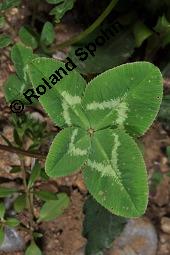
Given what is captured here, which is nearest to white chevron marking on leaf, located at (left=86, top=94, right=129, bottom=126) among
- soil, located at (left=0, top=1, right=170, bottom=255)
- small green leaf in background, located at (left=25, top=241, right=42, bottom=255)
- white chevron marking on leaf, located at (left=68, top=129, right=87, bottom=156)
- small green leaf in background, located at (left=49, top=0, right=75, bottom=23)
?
white chevron marking on leaf, located at (left=68, top=129, right=87, bottom=156)

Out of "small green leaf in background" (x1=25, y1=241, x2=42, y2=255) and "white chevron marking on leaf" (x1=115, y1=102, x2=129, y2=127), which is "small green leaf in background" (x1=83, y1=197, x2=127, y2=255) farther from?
"white chevron marking on leaf" (x1=115, y1=102, x2=129, y2=127)

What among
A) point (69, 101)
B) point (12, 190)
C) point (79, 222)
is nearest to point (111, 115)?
point (69, 101)

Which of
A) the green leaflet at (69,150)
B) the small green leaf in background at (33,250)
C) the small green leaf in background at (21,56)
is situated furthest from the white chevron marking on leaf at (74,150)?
the small green leaf in background at (33,250)

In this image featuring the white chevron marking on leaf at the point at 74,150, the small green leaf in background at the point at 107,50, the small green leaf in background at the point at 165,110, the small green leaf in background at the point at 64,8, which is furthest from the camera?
the small green leaf in background at the point at 107,50

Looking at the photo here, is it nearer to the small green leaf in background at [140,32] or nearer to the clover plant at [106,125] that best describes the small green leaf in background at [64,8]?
the clover plant at [106,125]

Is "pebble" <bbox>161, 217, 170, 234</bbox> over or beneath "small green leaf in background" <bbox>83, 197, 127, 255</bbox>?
beneath

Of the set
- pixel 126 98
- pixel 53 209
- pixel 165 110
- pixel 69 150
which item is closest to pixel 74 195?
pixel 53 209

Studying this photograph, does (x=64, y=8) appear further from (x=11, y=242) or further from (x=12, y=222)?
(x=11, y=242)
